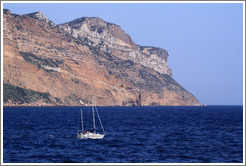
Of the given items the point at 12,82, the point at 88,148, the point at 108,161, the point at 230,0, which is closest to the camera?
the point at 108,161

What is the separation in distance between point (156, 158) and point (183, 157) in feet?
10.7

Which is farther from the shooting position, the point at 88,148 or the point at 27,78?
the point at 27,78

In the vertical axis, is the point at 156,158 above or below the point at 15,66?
below

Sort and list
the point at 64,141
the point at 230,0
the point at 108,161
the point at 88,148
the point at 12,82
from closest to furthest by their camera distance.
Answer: the point at 108,161, the point at 230,0, the point at 88,148, the point at 64,141, the point at 12,82

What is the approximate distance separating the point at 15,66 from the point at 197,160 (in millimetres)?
159778

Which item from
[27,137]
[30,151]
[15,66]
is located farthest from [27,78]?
[30,151]

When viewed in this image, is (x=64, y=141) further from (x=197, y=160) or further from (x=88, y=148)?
(x=197, y=160)

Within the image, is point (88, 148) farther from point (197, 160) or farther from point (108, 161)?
point (197, 160)

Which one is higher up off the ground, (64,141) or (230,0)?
(230,0)

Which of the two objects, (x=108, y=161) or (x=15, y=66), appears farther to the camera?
(x=15, y=66)

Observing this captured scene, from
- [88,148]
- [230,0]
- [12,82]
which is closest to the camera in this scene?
[230,0]

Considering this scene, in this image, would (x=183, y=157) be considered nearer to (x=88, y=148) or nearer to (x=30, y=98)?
(x=88, y=148)

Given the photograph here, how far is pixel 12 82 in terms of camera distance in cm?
19062

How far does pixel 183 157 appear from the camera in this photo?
1935 inches
